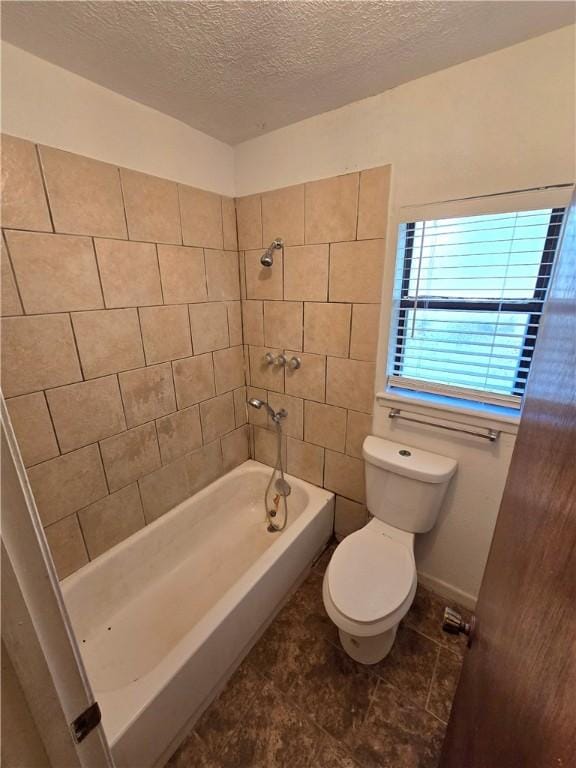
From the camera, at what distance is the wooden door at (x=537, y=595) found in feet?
1.01

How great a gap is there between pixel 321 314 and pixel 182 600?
160 cm

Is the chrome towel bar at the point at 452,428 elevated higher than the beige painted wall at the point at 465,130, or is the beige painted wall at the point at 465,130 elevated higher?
the beige painted wall at the point at 465,130

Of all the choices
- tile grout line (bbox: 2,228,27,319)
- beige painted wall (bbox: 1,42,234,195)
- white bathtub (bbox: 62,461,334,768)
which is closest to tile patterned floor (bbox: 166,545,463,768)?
white bathtub (bbox: 62,461,334,768)

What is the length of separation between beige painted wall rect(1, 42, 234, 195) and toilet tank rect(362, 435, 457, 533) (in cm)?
162

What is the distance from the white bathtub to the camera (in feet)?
3.30

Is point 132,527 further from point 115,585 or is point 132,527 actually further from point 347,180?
point 347,180

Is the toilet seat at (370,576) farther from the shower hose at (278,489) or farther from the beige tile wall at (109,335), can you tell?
the beige tile wall at (109,335)

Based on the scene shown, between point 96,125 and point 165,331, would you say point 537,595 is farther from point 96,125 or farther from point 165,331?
point 96,125

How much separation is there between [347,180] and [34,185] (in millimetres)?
1204

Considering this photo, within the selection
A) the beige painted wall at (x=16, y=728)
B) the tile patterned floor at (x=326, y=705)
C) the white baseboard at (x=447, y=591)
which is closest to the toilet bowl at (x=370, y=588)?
the tile patterned floor at (x=326, y=705)

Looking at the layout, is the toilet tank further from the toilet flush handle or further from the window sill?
the toilet flush handle

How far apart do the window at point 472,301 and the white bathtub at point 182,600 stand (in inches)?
38.8

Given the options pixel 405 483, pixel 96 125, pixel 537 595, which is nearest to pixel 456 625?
pixel 537 595

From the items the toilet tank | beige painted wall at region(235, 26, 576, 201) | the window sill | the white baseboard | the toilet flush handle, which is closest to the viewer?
the toilet flush handle
